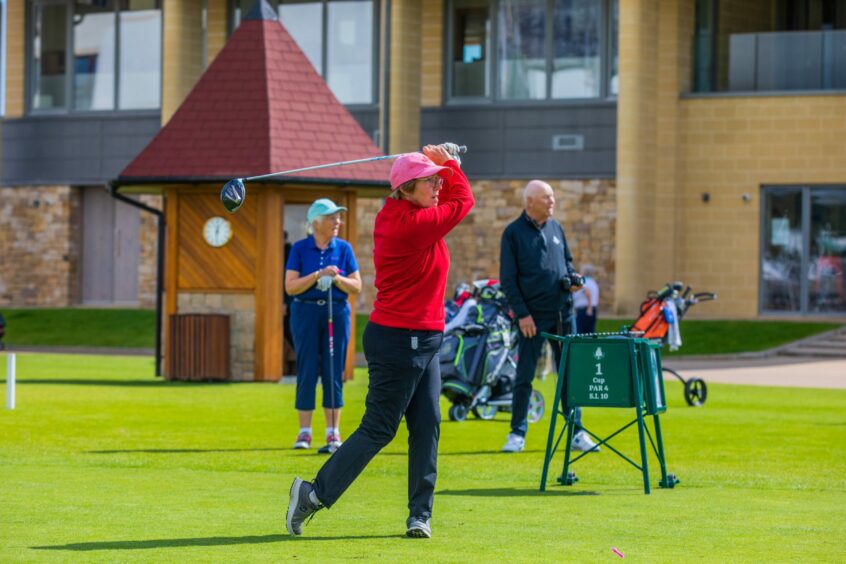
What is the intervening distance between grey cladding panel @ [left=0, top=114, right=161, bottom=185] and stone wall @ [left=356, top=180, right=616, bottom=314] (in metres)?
6.49

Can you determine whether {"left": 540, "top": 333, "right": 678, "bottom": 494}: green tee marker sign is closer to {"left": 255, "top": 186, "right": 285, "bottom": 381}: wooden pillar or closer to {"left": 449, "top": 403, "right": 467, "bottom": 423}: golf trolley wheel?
{"left": 449, "top": 403, "right": 467, "bottom": 423}: golf trolley wheel

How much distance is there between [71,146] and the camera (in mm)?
44281

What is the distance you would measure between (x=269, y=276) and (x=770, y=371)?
9.46 m

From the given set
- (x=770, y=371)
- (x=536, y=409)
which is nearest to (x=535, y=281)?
(x=536, y=409)

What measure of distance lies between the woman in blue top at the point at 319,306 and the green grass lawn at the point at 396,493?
1.71 feet

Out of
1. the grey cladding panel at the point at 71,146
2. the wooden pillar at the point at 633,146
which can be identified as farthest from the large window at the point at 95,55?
the wooden pillar at the point at 633,146

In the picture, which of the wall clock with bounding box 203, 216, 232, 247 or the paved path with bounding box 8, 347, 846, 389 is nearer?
the wall clock with bounding box 203, 216, 232, 247

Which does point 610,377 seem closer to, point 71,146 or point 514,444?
point 514,444

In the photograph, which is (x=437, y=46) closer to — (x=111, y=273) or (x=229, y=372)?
(x=111, y=273)

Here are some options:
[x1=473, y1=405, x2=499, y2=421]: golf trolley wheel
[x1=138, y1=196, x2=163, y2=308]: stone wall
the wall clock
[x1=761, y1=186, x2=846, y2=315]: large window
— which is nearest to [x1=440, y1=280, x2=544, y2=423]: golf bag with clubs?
[x1=473, y1=405, x2=499, y2=421]: golf trolley wheel

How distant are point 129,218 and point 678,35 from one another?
1488 centimetres

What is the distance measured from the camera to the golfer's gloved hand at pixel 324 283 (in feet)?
46.0

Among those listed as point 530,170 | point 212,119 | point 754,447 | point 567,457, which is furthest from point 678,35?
point 567,457

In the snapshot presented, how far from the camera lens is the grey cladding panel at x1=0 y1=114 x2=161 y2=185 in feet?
143
